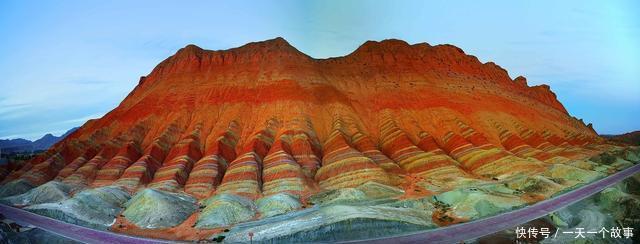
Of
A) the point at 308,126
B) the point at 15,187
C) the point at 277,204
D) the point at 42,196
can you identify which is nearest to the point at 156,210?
the point at 277,204

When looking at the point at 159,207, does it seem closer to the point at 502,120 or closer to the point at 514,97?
the point at 502,120

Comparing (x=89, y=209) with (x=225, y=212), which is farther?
(x=89, y=209)

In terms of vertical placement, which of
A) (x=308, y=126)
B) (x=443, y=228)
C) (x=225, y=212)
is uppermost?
(x=308, y=126)

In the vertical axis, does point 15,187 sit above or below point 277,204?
above

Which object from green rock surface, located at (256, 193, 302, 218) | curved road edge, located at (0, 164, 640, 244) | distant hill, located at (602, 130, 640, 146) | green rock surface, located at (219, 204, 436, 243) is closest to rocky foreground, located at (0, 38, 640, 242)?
green rock surface, located at (219, 204, 436, 243)

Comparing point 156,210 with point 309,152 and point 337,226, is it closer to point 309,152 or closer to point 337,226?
point 337,226

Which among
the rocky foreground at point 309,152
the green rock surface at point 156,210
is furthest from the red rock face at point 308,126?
the green rock surface at point 156,210
